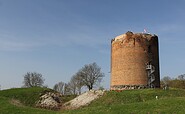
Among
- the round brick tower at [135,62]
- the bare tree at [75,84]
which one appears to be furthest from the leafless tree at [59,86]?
the round brick tower at [135,62]

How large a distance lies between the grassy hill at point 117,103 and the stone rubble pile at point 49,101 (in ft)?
2.39

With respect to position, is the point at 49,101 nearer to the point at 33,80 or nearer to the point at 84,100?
the point at 84,100

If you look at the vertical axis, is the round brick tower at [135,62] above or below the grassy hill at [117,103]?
above

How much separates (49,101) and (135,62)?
1302cm

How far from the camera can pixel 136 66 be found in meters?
35.4

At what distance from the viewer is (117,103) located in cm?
2505

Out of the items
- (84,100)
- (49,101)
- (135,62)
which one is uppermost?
(135,62)

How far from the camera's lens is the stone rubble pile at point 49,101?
27484 mm

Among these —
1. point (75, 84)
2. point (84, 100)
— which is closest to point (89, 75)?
point (75, 84)

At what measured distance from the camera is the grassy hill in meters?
17.6

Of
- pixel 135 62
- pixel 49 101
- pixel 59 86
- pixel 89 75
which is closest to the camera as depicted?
pixel 49 101

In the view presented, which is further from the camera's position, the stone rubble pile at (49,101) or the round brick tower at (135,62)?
the round brick tower at (135,62)

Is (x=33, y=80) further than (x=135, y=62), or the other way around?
(x=33, y=80)

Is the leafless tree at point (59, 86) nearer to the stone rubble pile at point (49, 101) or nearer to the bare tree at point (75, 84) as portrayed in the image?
the bare tree at point (75, 84)
